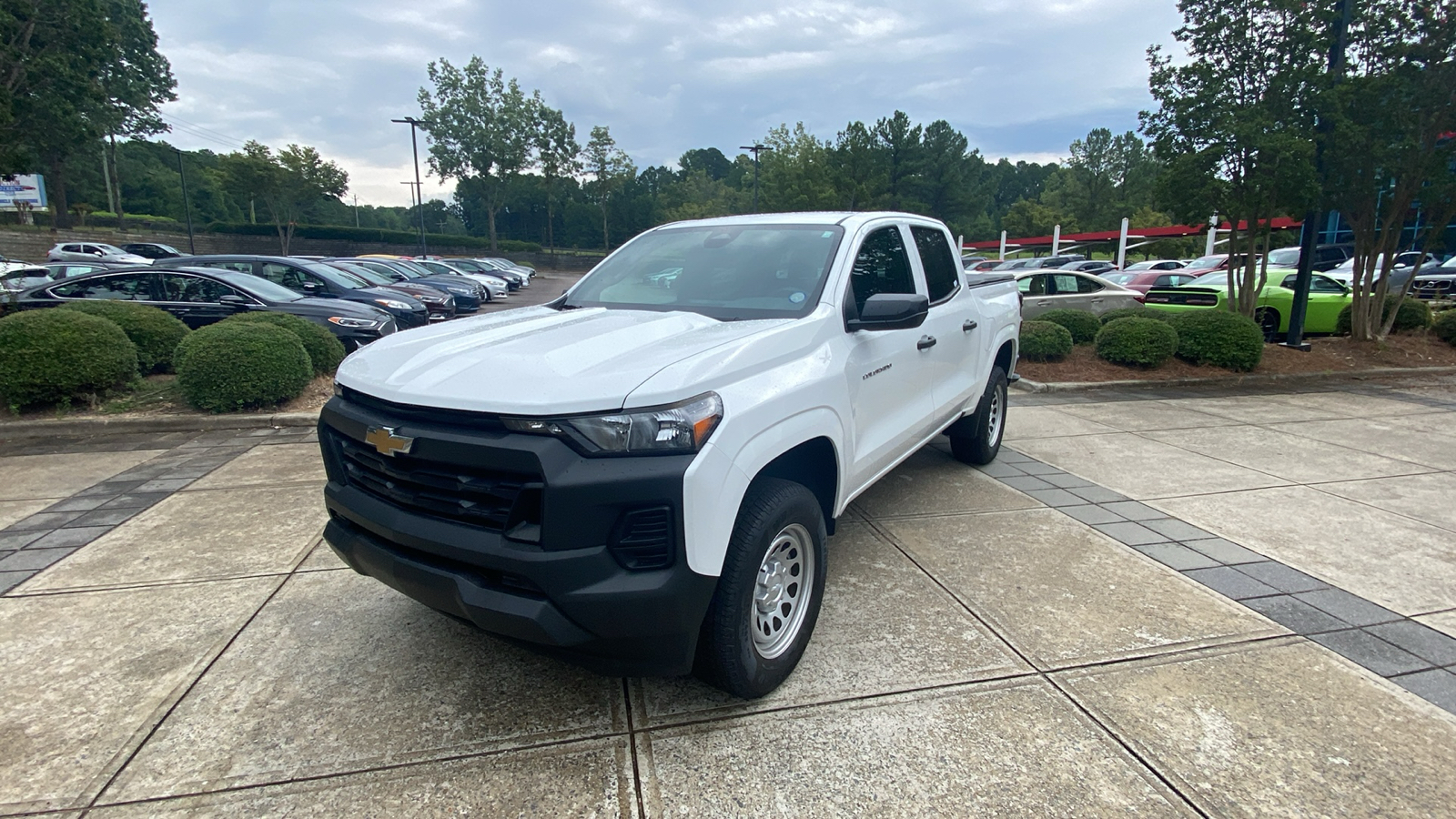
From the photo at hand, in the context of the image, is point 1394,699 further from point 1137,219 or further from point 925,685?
point 1137,219

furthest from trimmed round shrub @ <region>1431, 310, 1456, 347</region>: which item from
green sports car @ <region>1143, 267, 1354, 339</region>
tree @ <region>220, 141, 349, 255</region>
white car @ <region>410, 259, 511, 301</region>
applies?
tree @ <region>220, 141, 349, 255</region>

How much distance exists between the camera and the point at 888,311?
303 cm

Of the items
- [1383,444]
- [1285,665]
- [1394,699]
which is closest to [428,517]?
[1285,665]

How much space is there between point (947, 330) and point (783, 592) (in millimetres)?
2247

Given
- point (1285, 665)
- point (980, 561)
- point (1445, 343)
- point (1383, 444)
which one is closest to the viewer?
point (1285, 665)

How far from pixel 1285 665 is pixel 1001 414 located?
3.08 m

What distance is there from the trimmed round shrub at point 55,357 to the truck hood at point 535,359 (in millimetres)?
6035

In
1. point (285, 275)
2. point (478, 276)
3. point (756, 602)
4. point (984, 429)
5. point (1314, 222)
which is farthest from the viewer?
point (478, 276)

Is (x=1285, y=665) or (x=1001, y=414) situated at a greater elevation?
(x=1001, y=414)

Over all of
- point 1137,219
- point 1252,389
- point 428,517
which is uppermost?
point 1137,219

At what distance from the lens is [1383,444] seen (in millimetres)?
6555

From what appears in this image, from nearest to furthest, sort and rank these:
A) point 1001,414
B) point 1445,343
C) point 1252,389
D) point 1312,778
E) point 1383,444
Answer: point 1312,778, point 1001,414, point 1383,444, point 1252,389, point 1445,343

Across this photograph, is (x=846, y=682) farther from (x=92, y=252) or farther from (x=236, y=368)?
(x=92, y=252)

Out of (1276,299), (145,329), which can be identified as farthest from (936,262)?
(1276,299)
